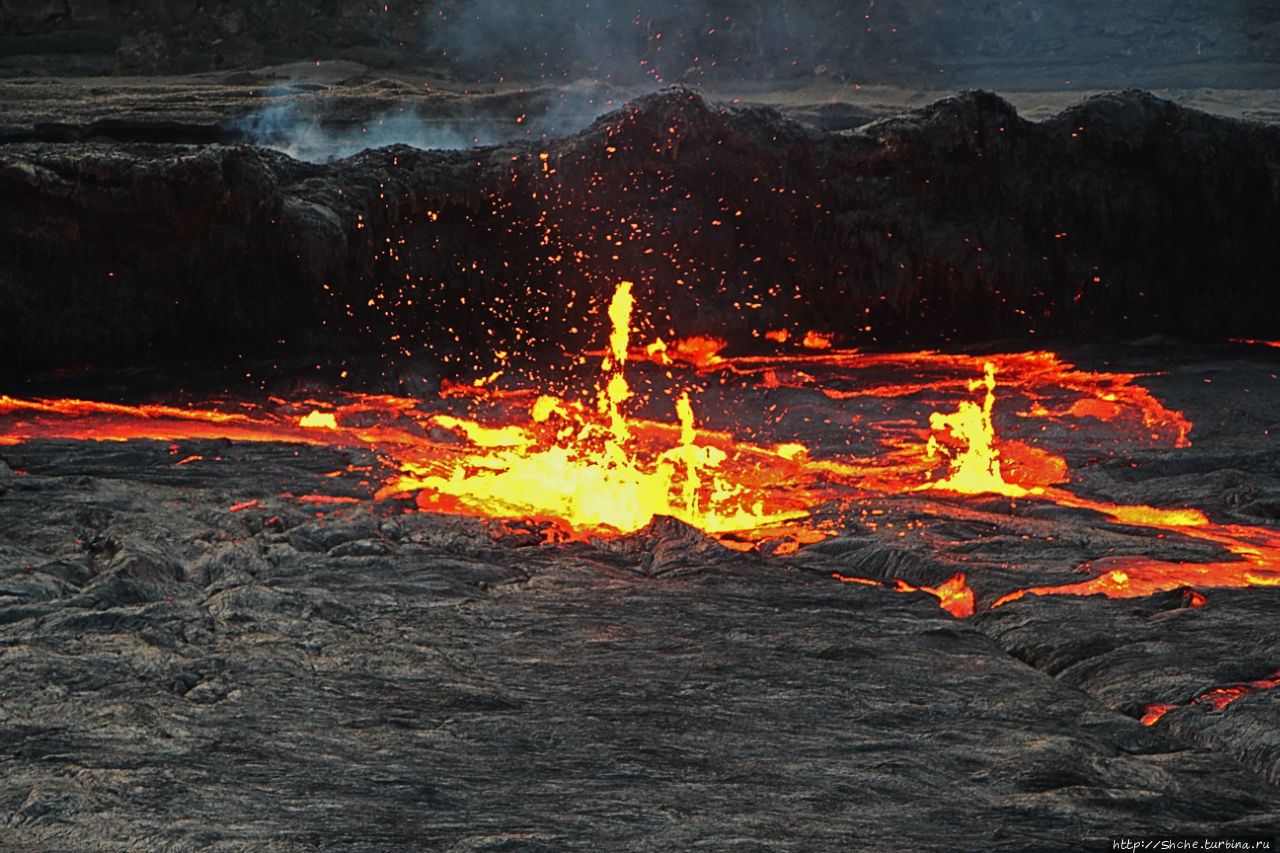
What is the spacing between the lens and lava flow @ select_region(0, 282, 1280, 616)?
7270 mm

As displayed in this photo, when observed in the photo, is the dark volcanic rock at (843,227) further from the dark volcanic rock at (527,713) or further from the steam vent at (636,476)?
the dark volcanic rock at (527,713)

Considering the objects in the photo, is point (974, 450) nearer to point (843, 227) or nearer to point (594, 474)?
point (594, 474)

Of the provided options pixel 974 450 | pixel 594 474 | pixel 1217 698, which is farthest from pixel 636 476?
pixel 1217 698

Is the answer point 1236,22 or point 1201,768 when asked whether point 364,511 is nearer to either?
point 1201,768

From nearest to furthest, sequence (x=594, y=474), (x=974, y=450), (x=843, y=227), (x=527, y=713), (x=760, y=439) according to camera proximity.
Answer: (x=527, y=713), (x=594, y=474), (x=974, y=450), (x=760, y=439), (x=843, y=227)

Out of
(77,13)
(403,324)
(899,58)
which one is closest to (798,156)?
(403,324)

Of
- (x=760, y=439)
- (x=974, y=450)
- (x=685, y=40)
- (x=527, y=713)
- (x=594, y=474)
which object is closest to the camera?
(x=527, y=713)

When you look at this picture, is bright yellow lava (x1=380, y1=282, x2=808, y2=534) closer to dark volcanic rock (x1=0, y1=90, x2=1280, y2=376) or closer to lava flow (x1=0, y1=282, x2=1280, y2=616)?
lava flow (x1=0, y1=282, x2=1280, y2=616)

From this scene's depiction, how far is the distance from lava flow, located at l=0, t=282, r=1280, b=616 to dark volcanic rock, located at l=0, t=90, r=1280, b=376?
630mm

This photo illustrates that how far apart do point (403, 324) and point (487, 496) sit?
13.7 ft

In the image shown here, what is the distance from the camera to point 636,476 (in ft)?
28.3

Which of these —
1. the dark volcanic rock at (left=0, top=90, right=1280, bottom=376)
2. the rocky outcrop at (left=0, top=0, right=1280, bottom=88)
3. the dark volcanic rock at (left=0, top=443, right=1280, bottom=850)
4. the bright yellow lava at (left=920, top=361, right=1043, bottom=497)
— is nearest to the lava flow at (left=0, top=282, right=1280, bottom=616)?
the bright yellow lava at (left=920, top=361, right=1043, bottom=497)

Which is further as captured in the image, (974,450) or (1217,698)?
(974,450)

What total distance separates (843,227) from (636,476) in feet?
15.6
